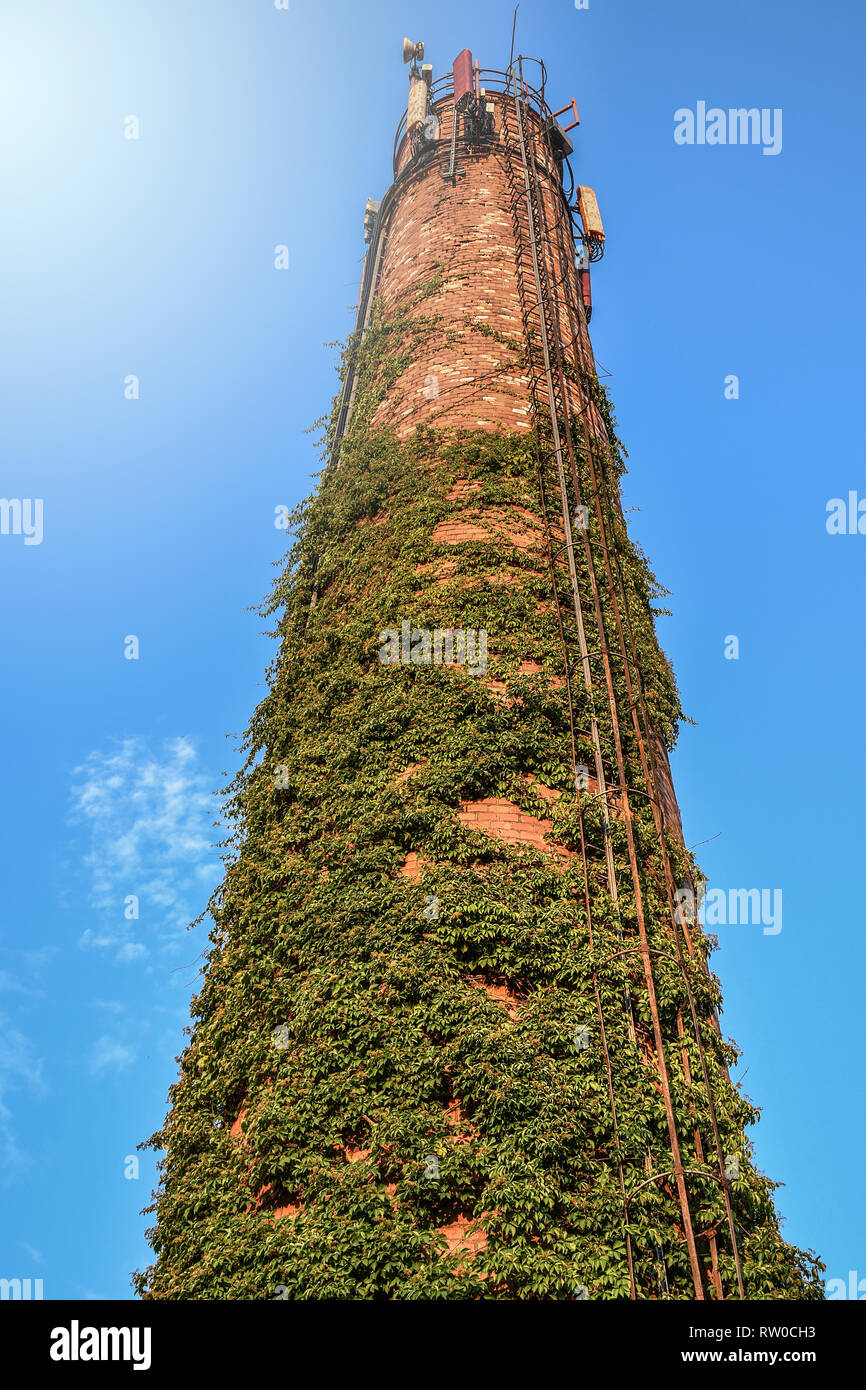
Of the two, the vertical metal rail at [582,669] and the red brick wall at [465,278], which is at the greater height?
the red brick wall at [465,278]

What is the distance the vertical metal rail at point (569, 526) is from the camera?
5934mm

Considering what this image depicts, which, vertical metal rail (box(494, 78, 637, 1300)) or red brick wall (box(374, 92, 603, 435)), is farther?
red brick wall (box(374, 92, 603, 435))

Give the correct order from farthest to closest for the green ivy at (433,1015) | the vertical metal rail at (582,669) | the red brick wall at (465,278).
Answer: the red brick wall at (465,278)
the vertical metal rail at (582,669)
the green ivy at (433,1015)

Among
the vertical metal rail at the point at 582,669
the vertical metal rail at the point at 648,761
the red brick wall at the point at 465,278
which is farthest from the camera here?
the red brick wall at the point at 465,278

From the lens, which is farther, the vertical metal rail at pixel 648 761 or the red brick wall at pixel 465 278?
the red brick wall at pixel 465 278

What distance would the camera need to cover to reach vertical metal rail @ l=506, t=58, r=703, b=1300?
5.93m

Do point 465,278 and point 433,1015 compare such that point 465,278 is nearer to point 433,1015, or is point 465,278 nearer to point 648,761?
point 648,761

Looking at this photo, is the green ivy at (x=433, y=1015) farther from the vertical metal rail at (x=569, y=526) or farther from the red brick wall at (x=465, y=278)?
the red brick wall at (x=465, y=278)

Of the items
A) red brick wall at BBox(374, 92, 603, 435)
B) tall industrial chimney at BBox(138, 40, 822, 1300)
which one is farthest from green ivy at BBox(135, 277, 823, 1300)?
red brick wall at BBox(374, 92, 603, 435)

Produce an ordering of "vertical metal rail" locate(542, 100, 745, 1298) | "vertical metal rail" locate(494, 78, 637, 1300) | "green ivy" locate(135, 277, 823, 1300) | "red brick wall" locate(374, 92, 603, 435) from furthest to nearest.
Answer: "red brick wall" locate(374, 92, 603, 435) < "vertical metal rail" locate(494, 78, 637, 1300) < "vertical metal rail" locate(542, 100, 745, 1298) < "green ivy" locate(135, 277, 823, 1300)

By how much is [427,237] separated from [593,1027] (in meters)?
11.6

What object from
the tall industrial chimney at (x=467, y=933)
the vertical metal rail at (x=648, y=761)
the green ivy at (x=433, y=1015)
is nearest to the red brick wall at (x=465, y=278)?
the tall industrial chimney at (x=467, y=933)

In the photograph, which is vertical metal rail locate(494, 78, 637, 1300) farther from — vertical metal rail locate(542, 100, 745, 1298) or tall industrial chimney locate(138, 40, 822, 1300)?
vertical metal rail locate(542, 100, 745, 1298)
